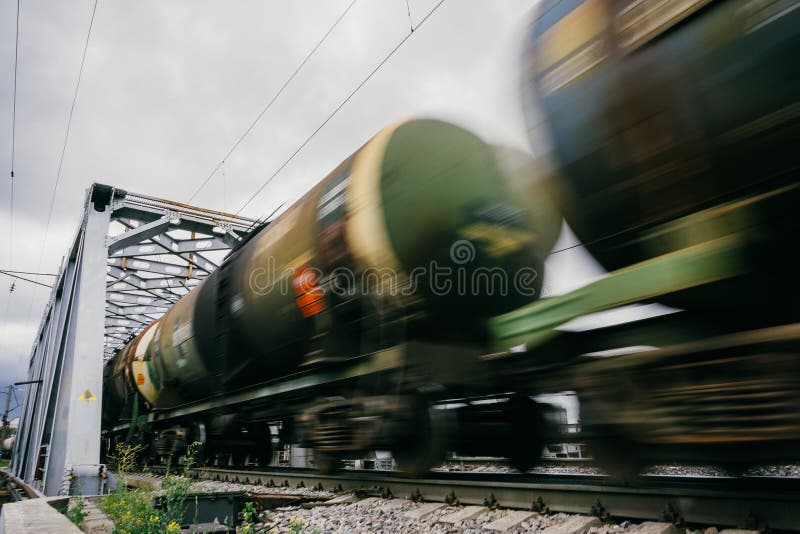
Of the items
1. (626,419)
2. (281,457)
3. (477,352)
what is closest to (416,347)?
(477,352)

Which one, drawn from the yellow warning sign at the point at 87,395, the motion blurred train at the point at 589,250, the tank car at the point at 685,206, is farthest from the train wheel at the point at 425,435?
the yellow warning sign at the point at 87,395

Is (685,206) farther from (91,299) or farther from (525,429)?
(91,299)

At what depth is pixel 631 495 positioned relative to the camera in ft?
10.7

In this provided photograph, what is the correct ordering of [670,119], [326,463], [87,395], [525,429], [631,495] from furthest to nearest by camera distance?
[87,395] < [326,463] < [525,429] < [631,495] < [670,119]

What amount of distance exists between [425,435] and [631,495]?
1839 millimetres

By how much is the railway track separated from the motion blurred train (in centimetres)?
24

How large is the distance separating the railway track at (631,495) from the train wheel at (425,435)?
20 cm

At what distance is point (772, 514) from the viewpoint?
8.62 ft

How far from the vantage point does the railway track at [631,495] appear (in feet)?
8.77

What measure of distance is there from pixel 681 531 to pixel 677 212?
179 centimetres

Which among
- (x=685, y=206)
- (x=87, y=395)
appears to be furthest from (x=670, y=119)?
(x=87, y=395)

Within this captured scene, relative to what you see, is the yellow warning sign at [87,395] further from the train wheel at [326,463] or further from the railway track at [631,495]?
the railway track at [631,495]

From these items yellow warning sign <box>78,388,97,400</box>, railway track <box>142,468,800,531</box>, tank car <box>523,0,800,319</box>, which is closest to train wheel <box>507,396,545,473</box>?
railway track <box>142,468,800,531</box>

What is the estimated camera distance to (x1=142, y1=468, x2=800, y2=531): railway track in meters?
2.67
